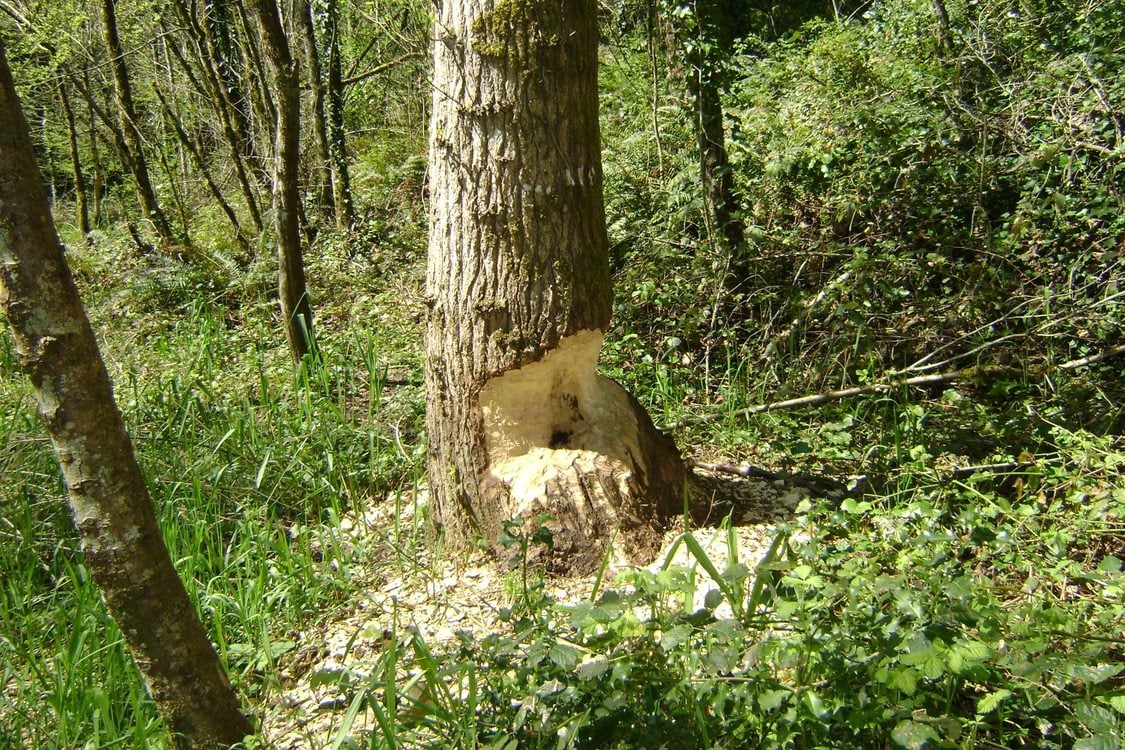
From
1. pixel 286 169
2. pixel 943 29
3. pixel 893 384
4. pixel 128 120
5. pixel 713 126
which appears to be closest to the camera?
pixel 893 384

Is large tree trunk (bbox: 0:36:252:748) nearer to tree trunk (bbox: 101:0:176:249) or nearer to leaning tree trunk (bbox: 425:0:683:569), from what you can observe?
leaning tree trunk (bbox: 425:0:683:569)

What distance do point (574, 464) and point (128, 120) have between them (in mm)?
8120

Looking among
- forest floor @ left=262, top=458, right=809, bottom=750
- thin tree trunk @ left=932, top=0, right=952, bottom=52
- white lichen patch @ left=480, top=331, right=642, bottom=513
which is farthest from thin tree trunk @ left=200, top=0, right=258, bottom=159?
forest floor @ left=262, top=458, right=809, bottom=750

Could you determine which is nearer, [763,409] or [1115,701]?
[1115,701]

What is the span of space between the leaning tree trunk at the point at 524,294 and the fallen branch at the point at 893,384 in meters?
1.11

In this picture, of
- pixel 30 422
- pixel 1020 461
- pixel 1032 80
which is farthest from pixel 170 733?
pixel 1032 80

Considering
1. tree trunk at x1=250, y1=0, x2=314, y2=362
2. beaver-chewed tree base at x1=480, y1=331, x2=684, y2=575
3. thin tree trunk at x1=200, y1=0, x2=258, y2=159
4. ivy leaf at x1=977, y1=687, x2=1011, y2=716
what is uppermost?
thin tree trunk at x1=200, y1=0, x2=258, y2=159

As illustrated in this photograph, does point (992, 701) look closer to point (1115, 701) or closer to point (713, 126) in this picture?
point (1115, 701)

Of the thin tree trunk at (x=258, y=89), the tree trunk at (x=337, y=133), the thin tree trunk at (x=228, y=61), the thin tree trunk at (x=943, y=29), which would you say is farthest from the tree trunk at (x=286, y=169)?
the thin tree trunk at (x=943, y=29)

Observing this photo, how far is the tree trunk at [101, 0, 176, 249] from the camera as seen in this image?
902 cm

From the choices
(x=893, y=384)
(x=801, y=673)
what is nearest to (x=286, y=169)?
(x=893, y=384)

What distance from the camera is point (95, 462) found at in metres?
2.19

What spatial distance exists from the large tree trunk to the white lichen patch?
1425mm

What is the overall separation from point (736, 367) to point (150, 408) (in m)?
3.46
